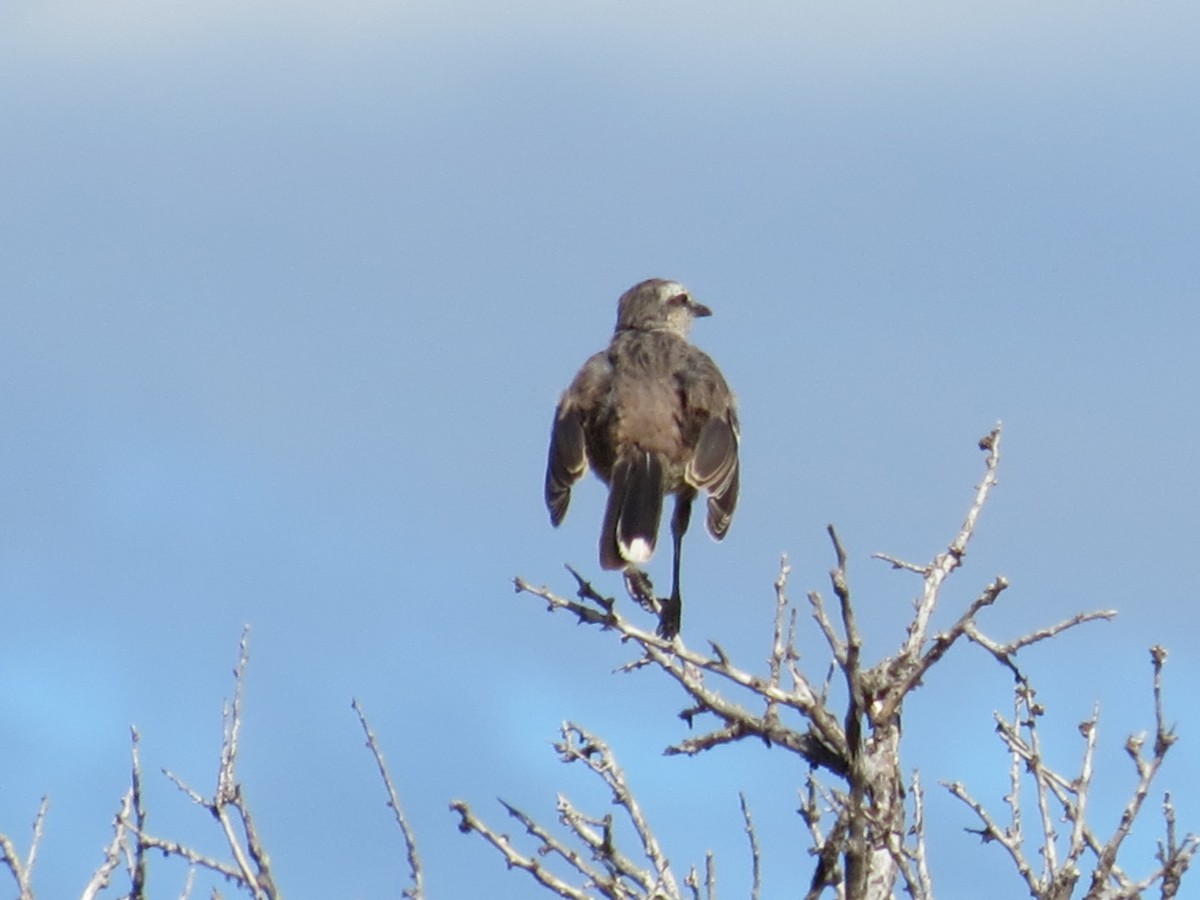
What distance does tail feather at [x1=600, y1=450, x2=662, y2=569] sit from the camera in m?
8.79

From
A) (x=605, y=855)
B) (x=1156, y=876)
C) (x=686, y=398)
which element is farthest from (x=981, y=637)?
(x=686, y=398)

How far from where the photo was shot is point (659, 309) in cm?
1145

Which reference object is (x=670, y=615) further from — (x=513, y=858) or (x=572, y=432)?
(x=513, y=858)

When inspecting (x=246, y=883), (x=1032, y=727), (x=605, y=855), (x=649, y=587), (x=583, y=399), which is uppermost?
(x=583, y=399)

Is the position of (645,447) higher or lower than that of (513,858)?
higher

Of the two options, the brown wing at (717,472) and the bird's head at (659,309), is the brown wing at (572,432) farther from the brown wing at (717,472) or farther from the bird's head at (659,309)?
the bird's head at (659,309)

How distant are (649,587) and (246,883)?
3840mm

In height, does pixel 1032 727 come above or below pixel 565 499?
below

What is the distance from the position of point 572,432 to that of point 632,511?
2.03 ft

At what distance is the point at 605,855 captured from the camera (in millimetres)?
5719

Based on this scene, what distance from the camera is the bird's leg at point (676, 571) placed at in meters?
8.89

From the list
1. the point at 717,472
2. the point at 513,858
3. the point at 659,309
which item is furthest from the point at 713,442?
the point at 513,858

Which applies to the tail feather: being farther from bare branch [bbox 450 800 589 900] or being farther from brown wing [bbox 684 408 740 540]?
bare branch [bbox 450 800 589 900]

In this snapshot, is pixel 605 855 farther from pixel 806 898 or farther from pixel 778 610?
pixel 778 610
